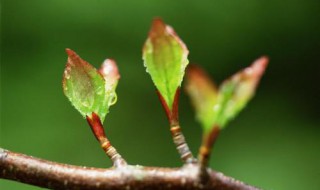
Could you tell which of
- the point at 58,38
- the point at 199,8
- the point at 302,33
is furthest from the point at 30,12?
the point at 302,33

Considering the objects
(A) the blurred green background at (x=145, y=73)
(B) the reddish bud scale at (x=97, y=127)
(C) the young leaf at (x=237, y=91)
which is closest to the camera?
(C) the young leaf at (x=237, y=91)

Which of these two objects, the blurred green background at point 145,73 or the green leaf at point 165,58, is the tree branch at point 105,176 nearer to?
the green leaf at point 165,58

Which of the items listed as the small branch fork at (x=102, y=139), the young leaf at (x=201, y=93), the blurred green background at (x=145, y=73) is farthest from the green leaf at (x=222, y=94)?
the blurred green background at (x=145, y=73)

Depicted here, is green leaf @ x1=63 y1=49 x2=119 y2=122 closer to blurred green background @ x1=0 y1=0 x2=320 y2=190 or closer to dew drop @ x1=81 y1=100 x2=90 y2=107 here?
dew drop @ x1=81 y1=100 x2=90 y2=107

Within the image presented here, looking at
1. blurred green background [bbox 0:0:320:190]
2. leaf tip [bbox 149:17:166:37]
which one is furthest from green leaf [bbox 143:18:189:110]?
blurred green background [bbox 0:0:320:190]

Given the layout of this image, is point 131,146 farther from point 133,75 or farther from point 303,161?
point 303,161

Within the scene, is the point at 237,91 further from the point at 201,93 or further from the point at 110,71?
the point at 110,71
